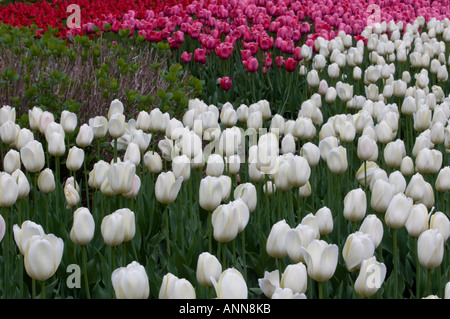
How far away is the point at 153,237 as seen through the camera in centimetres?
301

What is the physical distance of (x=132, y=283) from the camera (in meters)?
1.78

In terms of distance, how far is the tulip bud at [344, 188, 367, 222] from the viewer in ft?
7.94

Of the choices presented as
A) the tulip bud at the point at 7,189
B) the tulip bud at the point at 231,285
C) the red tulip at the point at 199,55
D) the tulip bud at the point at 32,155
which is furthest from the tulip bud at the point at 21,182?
the red tulip at the point at 199,55

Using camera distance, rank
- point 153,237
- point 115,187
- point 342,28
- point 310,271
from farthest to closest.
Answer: point 342,28 < point 153,237 < point 115,187 < point 310,271

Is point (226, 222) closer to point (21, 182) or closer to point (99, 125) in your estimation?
point (21, 182)

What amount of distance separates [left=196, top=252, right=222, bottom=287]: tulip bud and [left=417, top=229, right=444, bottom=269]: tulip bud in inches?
25.9

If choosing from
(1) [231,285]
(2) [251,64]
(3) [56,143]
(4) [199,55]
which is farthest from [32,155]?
(4) [199,55]

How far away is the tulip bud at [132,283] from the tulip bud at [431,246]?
2.90 feet

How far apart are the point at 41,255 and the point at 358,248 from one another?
954 millimetres

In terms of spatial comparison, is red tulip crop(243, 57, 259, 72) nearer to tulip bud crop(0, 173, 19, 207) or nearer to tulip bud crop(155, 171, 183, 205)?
tulip bud crop(155, 171, 183, 205)

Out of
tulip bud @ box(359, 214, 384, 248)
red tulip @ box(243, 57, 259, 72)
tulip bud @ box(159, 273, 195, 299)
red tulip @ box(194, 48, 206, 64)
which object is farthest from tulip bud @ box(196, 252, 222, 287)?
red tulip @ box(194, 48, 206, 64)

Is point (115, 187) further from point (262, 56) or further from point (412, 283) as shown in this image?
point (262, 56)

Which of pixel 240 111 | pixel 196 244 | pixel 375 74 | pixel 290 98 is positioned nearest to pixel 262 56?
pixel 290 98

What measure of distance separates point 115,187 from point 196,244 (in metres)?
0.45
